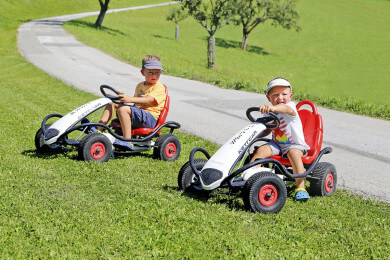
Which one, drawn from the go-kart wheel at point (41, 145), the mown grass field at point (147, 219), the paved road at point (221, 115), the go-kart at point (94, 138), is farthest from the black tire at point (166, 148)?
the paved road at point (221, 115)

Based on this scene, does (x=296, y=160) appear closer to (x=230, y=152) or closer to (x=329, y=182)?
(x=329, y=182)

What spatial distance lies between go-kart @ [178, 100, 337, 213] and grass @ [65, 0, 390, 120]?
7.66 metres

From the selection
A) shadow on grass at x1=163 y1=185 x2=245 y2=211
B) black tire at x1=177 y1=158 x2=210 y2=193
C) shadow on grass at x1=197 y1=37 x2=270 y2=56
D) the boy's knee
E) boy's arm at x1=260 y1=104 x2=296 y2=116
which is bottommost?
shadow on grass at x1=197 y1=37 x2=270 y2=56

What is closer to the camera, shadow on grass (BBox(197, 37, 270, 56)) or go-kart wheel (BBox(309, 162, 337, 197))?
go-kart wheel (BBox(309, 162, 337, 197))

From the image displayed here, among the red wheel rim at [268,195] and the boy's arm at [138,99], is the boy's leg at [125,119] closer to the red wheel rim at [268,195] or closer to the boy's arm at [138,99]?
the boy's arm at [138,99]

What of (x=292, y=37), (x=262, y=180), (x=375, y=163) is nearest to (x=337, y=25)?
(x=292, y=37)

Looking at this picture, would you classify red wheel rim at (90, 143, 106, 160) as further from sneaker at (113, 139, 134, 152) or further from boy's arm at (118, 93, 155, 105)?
boy's arm at (118, 93, 155, 105)

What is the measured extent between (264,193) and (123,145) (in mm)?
2650

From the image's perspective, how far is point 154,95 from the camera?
6.55 metres

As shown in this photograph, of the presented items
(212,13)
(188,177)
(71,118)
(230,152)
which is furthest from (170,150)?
(212,13)

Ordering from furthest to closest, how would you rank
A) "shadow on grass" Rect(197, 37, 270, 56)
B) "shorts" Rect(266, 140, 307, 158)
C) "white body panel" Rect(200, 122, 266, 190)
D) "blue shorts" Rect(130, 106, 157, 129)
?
"shadow on grass" Rect(197, 37, 270, 56) → "blue shorts" Rect(130, 106, 157, 129) → "shorts" Rect(266, 140, 307, 158) → "white body panel" Rect(200, 122, 266, 190)

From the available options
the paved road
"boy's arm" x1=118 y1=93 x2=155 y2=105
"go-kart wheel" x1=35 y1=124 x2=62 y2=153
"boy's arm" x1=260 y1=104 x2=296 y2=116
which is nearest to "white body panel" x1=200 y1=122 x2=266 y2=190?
"boy's arm" x1=260 y1=104 x2=296 y2=116

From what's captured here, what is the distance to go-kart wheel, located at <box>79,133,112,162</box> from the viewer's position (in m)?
5.80

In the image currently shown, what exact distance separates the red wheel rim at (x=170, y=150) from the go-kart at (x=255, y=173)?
5.37 ft
